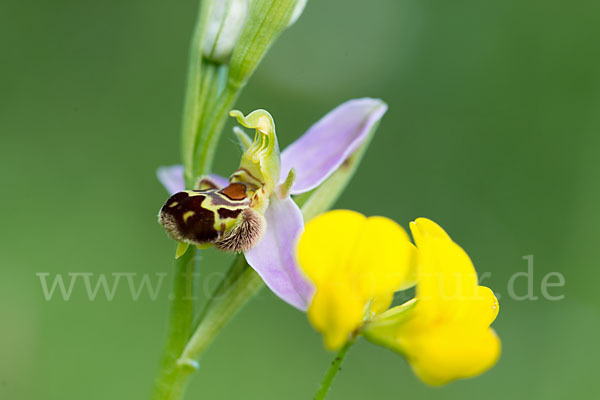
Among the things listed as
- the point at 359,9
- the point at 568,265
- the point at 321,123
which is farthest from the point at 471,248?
the point at 321,123

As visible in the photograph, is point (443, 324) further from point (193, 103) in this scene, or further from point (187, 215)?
point (193, 103)

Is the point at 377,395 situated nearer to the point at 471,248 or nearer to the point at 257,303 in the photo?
the point at 257,303

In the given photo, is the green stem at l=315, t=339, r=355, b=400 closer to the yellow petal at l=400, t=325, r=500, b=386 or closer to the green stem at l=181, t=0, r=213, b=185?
the yellow petal at l=400, t=325, r=500, b=386

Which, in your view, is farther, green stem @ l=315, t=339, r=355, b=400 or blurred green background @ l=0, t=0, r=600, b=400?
blurred green background @ l=0, t=0, r=600, b=400

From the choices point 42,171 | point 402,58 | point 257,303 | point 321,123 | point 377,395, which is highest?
point 321,123

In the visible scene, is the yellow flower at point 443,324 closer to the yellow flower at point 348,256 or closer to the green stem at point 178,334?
the yellow flower at point 348,256

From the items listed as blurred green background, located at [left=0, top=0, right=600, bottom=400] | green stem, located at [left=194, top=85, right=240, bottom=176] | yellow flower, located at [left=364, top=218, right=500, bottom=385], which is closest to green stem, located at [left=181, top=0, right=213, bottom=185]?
green stem, located at [left=194, top=85, right=240, bottom=176]
